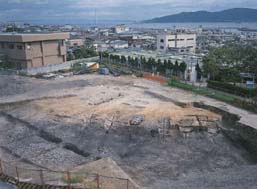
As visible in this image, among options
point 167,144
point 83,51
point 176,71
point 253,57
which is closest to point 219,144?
point 167,144

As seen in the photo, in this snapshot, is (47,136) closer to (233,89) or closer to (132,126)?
(132,126)

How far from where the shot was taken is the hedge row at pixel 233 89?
35594 millimetres

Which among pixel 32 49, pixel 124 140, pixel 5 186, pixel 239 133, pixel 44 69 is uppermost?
pixel 32 49

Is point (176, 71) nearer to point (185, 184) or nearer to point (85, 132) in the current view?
point (85, 132)

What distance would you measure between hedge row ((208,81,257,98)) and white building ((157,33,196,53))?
1866 inches

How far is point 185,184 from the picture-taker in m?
17.2

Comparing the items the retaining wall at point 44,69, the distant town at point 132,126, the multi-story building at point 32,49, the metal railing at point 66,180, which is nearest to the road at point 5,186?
the distant town at point 132,126

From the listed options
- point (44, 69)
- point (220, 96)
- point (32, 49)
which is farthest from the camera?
point (32, 49)

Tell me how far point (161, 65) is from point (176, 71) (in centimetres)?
348

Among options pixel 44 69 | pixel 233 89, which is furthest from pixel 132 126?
pixel 44 69

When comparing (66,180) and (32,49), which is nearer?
(66,180)

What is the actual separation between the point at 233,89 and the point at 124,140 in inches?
710

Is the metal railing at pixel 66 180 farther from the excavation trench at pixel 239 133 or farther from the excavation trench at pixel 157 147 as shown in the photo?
the excavation trench at pixel 239 133

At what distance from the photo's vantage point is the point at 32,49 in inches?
2231
